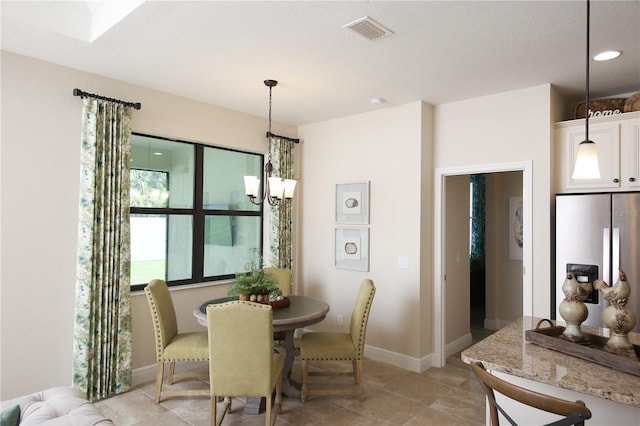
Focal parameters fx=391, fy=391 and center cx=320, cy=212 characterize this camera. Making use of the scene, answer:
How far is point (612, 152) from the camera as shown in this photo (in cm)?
327

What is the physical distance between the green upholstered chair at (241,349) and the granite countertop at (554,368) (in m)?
1.31

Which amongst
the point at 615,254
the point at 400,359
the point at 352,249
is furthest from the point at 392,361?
the point at 615,254

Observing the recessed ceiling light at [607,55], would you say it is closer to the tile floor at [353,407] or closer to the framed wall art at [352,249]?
the framed wall art at [352,249]

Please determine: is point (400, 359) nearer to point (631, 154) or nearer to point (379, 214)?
point (379, 214)

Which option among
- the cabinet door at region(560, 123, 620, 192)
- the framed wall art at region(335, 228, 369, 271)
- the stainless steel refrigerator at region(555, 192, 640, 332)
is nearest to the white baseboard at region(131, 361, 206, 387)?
the framed wall art at region(335, 228, 369, 271)

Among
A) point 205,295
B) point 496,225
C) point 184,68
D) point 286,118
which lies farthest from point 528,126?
point 205,295

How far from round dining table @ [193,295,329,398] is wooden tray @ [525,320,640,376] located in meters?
1.60

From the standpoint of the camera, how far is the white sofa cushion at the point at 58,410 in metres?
1.68

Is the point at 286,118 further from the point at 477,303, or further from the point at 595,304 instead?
the point at 477,303

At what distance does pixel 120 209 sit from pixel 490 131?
3.56 m

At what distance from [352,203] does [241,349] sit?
2475mm

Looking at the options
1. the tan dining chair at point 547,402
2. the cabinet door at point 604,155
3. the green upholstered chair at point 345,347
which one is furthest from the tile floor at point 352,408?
the cabinet door at point 604,155

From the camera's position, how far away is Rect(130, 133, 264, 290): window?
12.8ft

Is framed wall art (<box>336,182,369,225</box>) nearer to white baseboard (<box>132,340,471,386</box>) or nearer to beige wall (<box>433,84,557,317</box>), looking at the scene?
beige wall (<box>433,84,557,317</box>)
